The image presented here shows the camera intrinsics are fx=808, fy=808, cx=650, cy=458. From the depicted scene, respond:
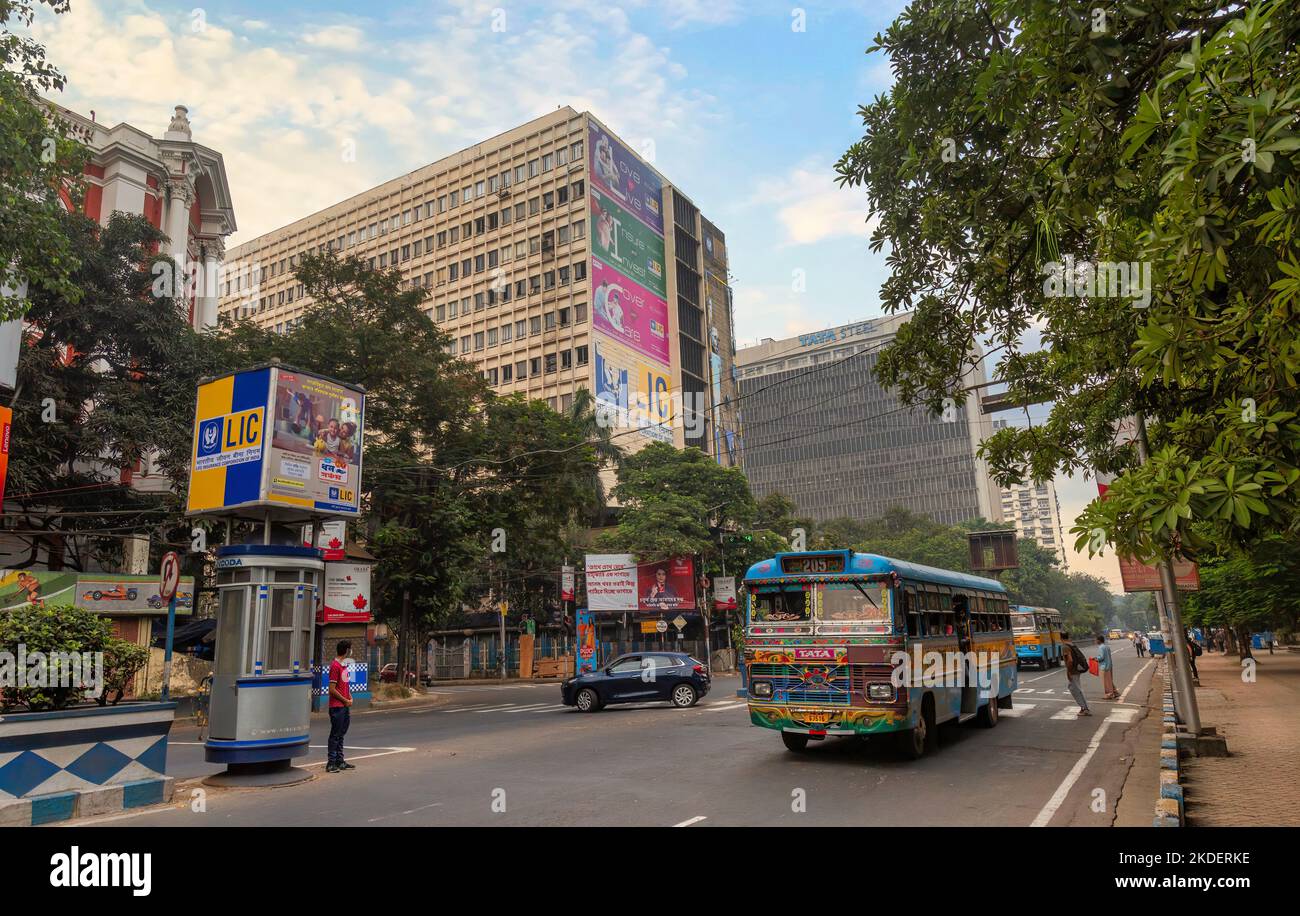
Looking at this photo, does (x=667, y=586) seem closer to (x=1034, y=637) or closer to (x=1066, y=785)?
(x=1034, y=637)

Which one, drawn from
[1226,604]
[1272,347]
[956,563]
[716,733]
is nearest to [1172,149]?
[1272,347]

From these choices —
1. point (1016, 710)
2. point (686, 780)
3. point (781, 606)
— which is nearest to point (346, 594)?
point (781, 606)

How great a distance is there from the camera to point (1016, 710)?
62.8 feet

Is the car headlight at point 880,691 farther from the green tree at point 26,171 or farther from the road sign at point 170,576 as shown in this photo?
the green tree at point 26,171

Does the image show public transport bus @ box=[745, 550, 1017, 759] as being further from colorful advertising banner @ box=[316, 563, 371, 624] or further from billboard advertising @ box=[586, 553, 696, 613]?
billboard advertising @ box=[586, 553, 696, 613]

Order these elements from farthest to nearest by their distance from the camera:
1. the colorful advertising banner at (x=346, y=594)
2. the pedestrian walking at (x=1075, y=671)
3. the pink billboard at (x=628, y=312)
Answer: the pink billboard at (x=628, y=312), the colorful advertising banner at (x=346, y=594), the pedestrian walking at (x=1075, y=671)

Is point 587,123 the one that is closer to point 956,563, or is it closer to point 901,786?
point 956,563

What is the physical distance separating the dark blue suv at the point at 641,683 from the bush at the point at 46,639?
15201 mm

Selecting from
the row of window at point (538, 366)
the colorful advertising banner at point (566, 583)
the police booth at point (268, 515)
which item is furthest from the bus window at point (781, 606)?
the row of window at point (538, 366)

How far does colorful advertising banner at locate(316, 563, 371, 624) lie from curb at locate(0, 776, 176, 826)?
16.9 meters

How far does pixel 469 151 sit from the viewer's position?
77.3m

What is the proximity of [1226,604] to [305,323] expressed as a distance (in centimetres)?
3786

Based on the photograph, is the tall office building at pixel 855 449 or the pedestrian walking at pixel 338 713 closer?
the pedestrian walking at pixel 338 713

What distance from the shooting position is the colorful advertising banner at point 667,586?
143ft
